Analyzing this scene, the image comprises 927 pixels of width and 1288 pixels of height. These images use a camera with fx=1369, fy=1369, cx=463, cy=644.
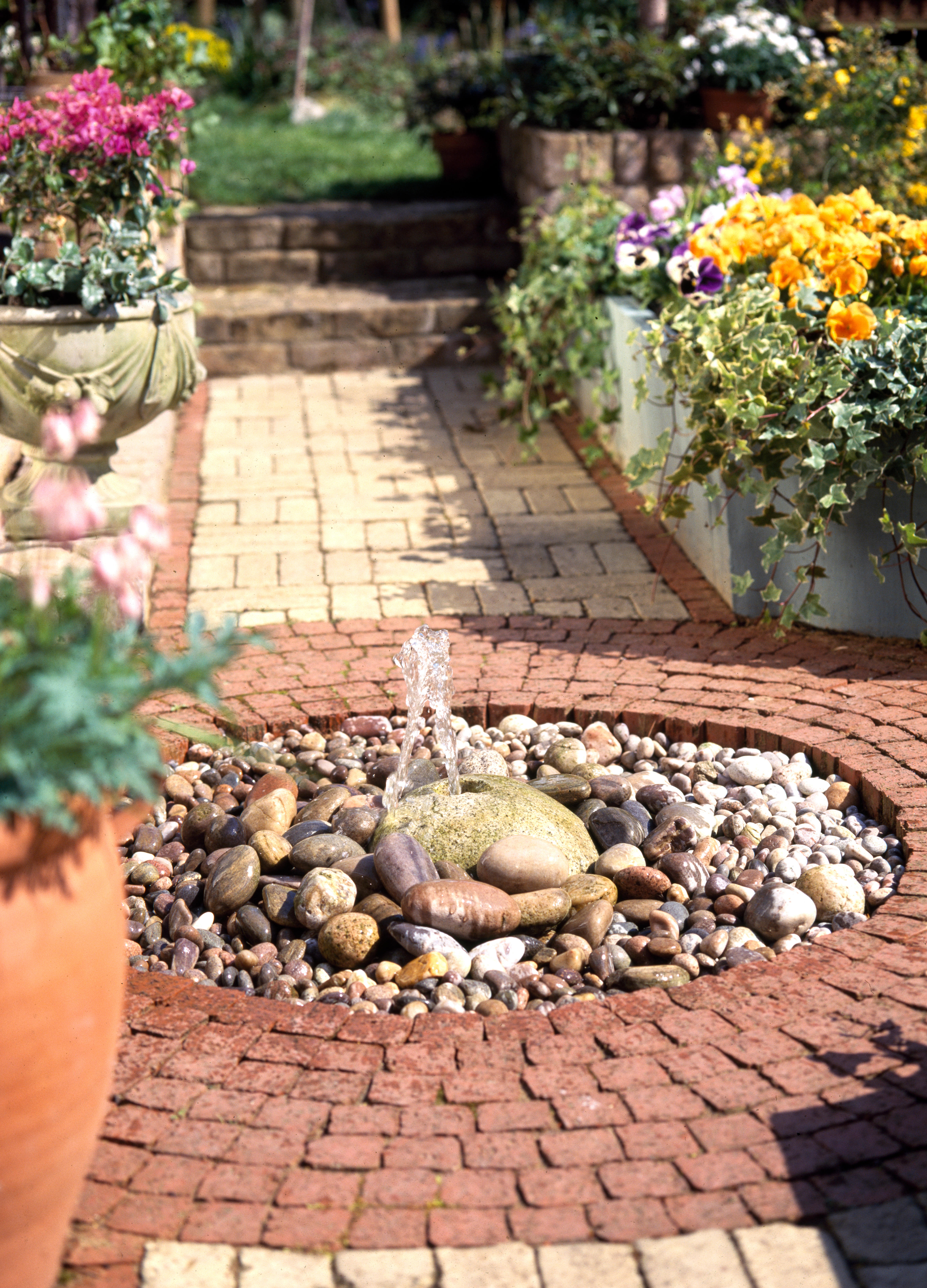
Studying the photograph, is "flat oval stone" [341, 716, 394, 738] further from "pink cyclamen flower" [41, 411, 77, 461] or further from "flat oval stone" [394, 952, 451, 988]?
"pink cyclamen flower" [41, 411, 77, 461]

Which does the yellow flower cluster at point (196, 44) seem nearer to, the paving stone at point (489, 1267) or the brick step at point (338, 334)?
the brick step at point (338, 334)

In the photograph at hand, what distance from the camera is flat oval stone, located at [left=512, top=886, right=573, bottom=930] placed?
2.96 m

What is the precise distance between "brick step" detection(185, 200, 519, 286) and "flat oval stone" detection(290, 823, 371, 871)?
6313 millimetres

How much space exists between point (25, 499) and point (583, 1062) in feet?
9.20

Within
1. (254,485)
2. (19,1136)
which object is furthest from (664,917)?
(254,485)

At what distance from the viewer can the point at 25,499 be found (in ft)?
14.4

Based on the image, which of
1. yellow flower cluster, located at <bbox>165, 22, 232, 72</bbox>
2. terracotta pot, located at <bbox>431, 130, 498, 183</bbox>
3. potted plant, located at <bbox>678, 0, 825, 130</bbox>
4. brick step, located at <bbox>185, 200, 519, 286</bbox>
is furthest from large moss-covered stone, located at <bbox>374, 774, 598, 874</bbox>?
terracotta pot, located at <bbox>431, 130, 498, 183</bbox>

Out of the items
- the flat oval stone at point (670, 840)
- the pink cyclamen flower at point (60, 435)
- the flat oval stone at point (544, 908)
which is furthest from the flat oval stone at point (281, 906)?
the pink cyclamen flower at point (60, 435)

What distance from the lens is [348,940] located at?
287 cm

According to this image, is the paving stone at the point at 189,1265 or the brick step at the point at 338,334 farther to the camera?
the brick step at the point at 338,334

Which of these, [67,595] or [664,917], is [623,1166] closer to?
[664,917]

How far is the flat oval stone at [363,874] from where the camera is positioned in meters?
3.10

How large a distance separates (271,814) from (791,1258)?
173 cm

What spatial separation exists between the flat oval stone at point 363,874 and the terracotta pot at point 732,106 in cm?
602
